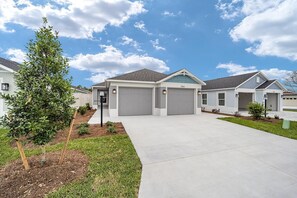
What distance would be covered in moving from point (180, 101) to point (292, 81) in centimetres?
2713

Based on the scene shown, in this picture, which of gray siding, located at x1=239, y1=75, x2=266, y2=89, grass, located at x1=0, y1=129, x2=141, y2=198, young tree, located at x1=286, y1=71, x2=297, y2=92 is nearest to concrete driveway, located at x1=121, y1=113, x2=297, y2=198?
grass, located at x1=0, y1=129, x2=141, y2=198

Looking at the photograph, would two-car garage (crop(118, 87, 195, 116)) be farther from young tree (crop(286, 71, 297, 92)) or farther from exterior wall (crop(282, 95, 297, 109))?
exterior wall (crop(282, 95, 297, 109))

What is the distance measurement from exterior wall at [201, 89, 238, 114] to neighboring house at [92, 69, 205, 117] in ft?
14.2

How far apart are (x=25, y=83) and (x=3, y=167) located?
92.7 inches

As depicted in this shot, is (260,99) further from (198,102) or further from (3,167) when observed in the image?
(3,167)

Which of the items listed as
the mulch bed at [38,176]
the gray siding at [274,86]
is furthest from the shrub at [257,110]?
the mulch bed at [38,176]

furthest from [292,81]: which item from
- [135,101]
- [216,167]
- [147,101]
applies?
[216,167]

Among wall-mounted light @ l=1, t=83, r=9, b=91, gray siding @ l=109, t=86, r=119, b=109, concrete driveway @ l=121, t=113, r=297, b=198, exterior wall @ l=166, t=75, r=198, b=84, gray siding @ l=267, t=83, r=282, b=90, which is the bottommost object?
concrete driveway @ l=121, t=113, r=297, b=198

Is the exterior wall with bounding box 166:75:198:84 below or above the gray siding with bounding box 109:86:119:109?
above

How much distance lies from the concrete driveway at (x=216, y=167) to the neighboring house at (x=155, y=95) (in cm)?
642

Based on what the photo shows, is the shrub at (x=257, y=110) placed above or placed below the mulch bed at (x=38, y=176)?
above

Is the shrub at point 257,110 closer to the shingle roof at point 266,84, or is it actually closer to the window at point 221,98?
the window at point 221,98

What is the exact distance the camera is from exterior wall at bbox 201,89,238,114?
15.3 m

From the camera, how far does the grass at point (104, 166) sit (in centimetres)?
267
